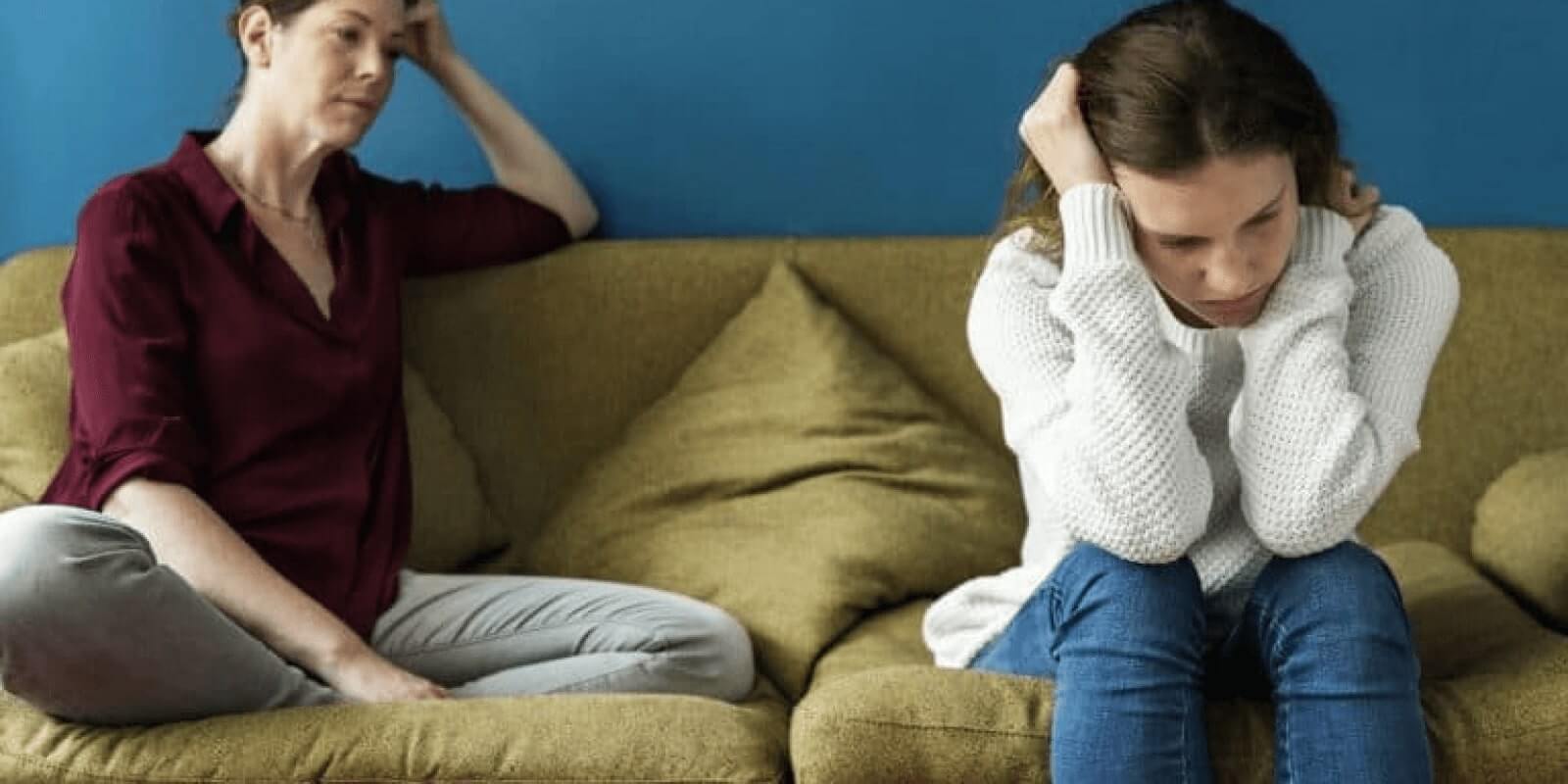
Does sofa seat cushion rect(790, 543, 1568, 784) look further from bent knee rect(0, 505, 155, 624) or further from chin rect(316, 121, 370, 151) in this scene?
chin rect(316, 121, 370, 151)

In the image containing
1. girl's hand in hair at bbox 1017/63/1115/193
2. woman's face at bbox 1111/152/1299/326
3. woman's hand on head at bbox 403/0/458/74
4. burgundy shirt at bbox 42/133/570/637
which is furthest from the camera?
woman's hand on head at bbox 403/0/458/74

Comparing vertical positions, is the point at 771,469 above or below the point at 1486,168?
below

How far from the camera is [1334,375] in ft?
6.23

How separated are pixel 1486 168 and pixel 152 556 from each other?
6.26 ft

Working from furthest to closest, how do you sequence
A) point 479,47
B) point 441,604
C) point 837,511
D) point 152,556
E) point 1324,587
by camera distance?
point 479,47 < point 837,511 < point 441,604 < point 152,556 < point 1324,587

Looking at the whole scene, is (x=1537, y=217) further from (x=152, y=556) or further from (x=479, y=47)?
(x=152, y=556)

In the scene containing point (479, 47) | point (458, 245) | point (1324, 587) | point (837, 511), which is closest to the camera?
point (1324, 587)

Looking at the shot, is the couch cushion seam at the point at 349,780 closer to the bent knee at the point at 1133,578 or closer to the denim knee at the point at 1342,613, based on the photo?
the bent knee at the point at 1133,578

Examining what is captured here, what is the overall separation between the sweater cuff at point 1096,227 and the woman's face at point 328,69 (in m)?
0.97

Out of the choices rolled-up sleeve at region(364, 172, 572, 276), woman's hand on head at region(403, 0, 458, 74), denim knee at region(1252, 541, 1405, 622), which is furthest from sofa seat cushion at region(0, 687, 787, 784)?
woman's hand on head at region(403, 0, 458, 74)

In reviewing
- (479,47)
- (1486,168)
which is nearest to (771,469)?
(479,47)

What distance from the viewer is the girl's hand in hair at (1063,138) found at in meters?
1.95

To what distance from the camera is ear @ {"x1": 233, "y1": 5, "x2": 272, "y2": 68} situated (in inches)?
97.6

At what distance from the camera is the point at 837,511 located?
2533 millimetres
